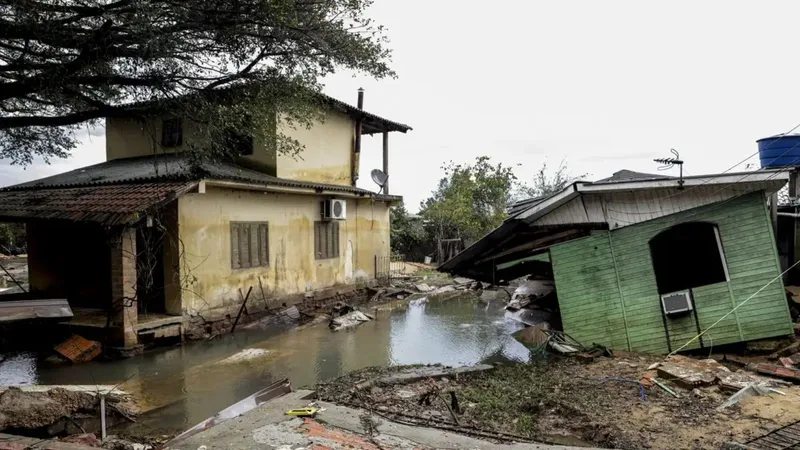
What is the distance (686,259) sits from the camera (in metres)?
10.8

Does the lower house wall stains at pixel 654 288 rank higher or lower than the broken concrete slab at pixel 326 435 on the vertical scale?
higher

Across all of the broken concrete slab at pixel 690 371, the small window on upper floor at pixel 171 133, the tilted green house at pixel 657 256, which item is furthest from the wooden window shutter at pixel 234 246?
the broken concrete slab at pixel 690 371

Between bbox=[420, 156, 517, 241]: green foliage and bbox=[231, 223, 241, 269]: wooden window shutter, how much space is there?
1695cm

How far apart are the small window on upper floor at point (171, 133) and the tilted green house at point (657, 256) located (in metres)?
9.23

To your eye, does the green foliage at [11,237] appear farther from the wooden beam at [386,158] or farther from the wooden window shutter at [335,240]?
the wooden beam at [386,158]

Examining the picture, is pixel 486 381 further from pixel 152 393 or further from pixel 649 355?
pixel 152 393

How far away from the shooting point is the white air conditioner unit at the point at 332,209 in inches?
610

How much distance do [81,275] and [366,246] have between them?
29.4 ft

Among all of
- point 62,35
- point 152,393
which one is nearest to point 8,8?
point 62,35

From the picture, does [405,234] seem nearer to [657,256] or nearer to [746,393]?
[657,256]

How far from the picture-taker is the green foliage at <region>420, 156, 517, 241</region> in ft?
93.0

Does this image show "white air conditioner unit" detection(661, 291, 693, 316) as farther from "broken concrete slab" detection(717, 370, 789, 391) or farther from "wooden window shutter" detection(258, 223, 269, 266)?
"wooden window shutter" detection(258, 223, 269, 266)

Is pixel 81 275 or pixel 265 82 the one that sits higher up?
pixel 265 82

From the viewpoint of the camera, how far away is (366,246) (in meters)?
18.2
